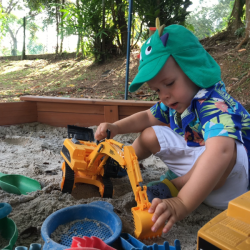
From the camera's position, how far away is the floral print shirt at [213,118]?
1005mm

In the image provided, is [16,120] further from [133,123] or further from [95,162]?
[95,162]

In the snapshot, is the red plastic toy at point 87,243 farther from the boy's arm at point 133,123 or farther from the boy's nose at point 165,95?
the boy's arm at point 133,123

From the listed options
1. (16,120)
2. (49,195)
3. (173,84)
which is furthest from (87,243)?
(16,120)

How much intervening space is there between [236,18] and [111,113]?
3.34 m

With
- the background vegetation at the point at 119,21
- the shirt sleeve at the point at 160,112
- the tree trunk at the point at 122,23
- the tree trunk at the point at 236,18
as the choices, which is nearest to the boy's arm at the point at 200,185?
the shirt sleeve at the point at 160,112

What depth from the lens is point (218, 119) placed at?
3.38ft

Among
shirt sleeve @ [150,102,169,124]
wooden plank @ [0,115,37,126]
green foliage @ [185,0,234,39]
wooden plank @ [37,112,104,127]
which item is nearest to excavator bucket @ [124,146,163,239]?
shirt sleeve @ [150,102,169,124]

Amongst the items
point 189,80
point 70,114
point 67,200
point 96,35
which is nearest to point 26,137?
point 70,114

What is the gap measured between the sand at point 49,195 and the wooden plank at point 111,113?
0.23 meters

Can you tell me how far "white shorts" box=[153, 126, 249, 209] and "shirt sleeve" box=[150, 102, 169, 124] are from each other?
4.9 inches

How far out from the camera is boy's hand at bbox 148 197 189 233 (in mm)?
821

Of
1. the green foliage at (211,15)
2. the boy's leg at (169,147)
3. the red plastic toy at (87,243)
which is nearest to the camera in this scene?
the red plastic toy at (87,243)

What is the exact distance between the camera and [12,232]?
3.07 ft

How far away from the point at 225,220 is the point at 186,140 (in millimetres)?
905
